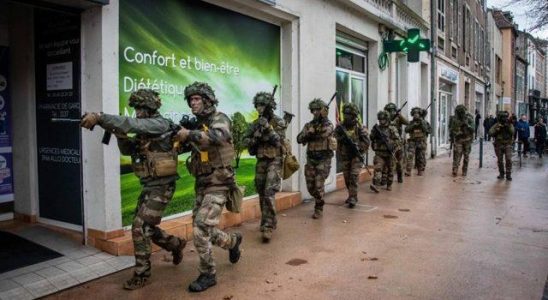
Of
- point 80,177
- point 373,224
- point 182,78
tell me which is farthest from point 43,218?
point 373,224

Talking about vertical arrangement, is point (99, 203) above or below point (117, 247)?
above

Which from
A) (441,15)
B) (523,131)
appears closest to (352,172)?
(523,131)

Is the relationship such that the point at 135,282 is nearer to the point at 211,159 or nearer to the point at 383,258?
the point at 211,159

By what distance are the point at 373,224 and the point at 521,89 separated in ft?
154

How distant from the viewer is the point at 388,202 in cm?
875

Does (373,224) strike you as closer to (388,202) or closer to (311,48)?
(388,202)

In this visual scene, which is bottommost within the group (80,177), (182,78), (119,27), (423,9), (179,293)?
(179,293)

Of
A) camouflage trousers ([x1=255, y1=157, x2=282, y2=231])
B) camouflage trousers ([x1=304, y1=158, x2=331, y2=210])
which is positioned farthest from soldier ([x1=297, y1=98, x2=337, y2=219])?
camouflage trousers ([x1=255, y1=157, x2=282, y2=231])

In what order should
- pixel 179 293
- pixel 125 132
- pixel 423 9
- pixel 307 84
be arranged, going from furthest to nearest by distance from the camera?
pixel 423 9
pixel 307 84
pixel 179 293
pixel 125 132

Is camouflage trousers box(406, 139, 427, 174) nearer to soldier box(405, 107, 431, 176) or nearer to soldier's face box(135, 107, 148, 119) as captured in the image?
soldier box(405, 107, 431, 176)

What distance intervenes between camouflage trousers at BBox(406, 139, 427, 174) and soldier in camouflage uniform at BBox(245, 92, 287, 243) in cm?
736

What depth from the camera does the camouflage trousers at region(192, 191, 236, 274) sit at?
4.27m

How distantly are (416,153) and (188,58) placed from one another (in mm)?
8016

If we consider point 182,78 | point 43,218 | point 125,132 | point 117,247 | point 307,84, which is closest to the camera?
point 125,132
